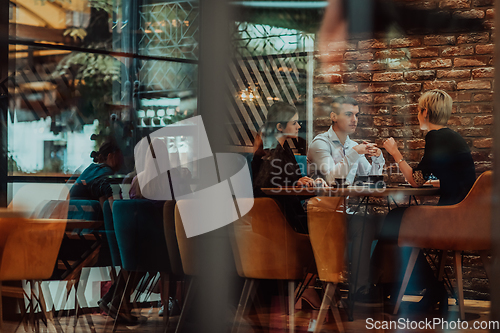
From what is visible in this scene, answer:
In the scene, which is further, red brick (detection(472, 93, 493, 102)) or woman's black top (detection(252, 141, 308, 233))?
woman's black top (detection(252, 141, 308, 233))

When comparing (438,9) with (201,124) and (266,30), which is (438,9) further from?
(201,124)

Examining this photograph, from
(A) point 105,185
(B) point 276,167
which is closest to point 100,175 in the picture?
(A) point 105,185

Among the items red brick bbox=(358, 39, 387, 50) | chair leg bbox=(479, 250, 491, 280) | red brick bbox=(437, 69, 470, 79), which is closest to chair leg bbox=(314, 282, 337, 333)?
chair leg bbox=(479, 250, 491, 280)

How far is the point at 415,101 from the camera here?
242 centimetres

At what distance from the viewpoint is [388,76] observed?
7.93ft

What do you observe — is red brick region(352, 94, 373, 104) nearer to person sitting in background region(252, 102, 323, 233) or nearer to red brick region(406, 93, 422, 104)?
red brick region(406, 93, 422, 104)

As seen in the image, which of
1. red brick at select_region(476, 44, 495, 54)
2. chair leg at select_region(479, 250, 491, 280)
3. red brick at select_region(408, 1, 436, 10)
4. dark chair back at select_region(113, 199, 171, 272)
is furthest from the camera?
dark chair back at select_region(113, 199, 171, 272)

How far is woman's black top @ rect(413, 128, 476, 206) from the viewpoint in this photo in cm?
219

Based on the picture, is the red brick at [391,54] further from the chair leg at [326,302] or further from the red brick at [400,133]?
the chair leg at [326,302]

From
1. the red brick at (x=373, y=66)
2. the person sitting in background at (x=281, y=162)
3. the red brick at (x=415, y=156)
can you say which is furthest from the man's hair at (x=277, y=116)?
the red brick at (x=415, y=156)

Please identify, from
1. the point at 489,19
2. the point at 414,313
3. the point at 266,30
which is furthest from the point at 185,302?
the point at 489,19

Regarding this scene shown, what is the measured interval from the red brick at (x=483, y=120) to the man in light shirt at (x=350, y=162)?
416 mm

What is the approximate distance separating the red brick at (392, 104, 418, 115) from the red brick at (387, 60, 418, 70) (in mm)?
187

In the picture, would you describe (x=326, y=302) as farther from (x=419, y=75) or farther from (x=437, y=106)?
(x=419, y=75)
